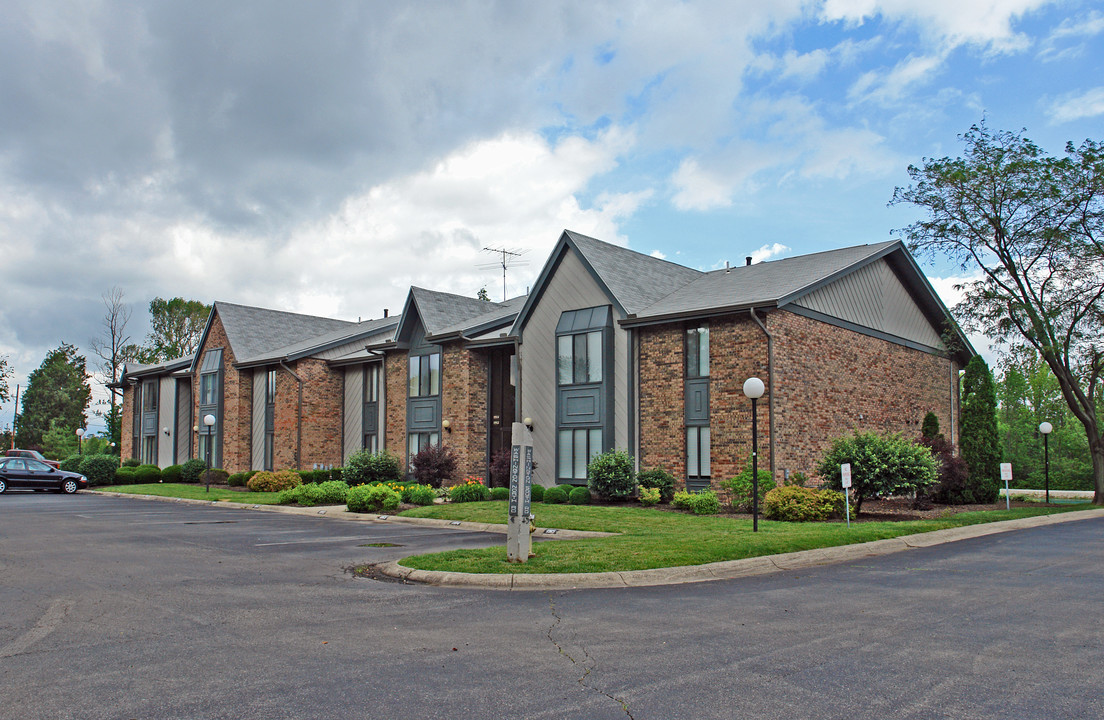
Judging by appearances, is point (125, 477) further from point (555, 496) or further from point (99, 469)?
point (555, 496)

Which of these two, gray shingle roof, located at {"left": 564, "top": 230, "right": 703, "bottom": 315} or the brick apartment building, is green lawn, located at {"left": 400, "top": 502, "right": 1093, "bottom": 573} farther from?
gray shingle roof, located at {"left": 564, "top": 230, "right": 703, "bottom": 315}

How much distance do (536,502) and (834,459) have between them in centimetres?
907

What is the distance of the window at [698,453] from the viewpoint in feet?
74.5

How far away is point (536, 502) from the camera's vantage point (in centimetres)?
2427

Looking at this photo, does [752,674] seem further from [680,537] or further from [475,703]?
[680,537]

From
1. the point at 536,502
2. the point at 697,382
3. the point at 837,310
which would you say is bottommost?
the point at 536,502

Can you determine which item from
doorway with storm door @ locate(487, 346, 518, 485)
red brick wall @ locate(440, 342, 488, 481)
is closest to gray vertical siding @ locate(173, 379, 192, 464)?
red brick wall @ locate(440, 342, 488, 481)

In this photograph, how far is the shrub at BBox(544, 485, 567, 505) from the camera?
949 inches

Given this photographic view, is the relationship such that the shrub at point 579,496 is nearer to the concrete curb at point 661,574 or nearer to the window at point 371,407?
the concrete curb at point 661,574

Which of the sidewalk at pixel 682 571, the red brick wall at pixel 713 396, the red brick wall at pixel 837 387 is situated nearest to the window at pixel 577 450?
the red brick wall at pixel 713 396

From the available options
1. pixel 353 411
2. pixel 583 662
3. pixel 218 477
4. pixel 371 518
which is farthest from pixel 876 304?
pixel 218 477

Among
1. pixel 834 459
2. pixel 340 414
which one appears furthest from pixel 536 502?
pixel 340 414

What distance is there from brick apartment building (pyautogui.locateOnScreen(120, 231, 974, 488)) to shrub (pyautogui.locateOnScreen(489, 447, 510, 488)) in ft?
4.53

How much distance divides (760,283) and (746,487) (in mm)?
7106
